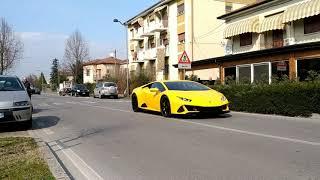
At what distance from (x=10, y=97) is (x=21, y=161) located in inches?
212

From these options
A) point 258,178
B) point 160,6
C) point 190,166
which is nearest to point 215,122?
point 190,166

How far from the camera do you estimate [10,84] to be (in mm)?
13680

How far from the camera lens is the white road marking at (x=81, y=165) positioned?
6.61m

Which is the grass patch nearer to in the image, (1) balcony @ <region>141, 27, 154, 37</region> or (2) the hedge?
(2) the hedge

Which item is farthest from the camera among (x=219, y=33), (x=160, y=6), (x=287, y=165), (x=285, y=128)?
(x=160, y=6)

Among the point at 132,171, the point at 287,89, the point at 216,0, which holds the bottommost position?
the point at 132,171

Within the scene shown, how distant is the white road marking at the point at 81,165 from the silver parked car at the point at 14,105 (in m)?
3.56

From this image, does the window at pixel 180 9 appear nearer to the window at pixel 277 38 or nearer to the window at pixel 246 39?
the window at pixel 246 39

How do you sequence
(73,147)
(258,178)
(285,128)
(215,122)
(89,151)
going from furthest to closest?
(215,122) < (285,128) < (73,147) < (89,151) < (258,178)

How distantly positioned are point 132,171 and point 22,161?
201 cm

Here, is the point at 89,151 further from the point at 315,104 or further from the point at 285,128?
the point at 315,104

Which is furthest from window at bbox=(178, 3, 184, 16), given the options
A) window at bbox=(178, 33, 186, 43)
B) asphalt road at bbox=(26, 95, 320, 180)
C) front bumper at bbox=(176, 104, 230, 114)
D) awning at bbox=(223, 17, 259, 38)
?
asphalt road at bbox=(26, 95, 320, 180)

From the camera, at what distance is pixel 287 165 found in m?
6.75

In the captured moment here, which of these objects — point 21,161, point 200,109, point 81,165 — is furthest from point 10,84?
point 81,165
